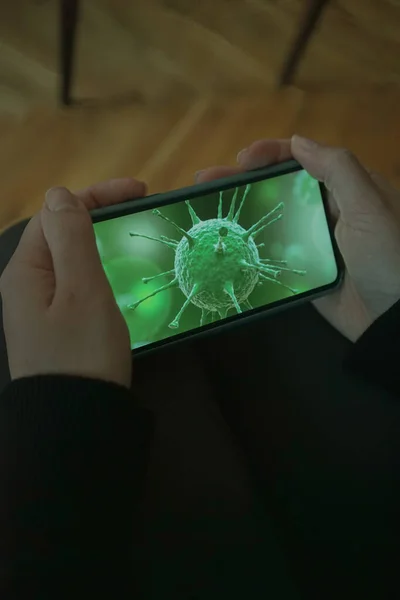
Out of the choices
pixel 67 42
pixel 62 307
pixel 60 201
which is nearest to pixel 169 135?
pixel 67 42

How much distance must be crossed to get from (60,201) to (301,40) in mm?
895

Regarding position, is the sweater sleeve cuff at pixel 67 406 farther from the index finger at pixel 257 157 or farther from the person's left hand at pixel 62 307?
the index finger at pixel 257 157

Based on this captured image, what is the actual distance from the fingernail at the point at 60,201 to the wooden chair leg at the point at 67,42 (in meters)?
0.61

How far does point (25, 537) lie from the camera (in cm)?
45

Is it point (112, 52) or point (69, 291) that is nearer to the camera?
point (69, 291)

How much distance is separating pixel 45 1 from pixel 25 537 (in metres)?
1.30

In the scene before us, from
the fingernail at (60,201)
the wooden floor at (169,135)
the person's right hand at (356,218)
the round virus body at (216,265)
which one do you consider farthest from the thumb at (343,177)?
the wooden floor at (169,135)

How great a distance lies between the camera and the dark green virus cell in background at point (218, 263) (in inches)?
26.7

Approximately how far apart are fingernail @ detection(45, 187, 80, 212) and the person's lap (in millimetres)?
146

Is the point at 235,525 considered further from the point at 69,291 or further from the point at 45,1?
the point at 45,1

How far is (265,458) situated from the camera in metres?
0.65

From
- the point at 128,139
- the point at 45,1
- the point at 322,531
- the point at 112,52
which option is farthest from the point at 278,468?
the point at 45,1

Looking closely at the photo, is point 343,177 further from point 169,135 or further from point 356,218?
point 169,135

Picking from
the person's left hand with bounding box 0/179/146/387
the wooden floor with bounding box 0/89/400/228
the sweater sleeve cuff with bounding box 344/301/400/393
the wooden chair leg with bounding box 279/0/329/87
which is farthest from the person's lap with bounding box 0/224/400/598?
the wooden chair leg with bounding box 279/0/329/87
